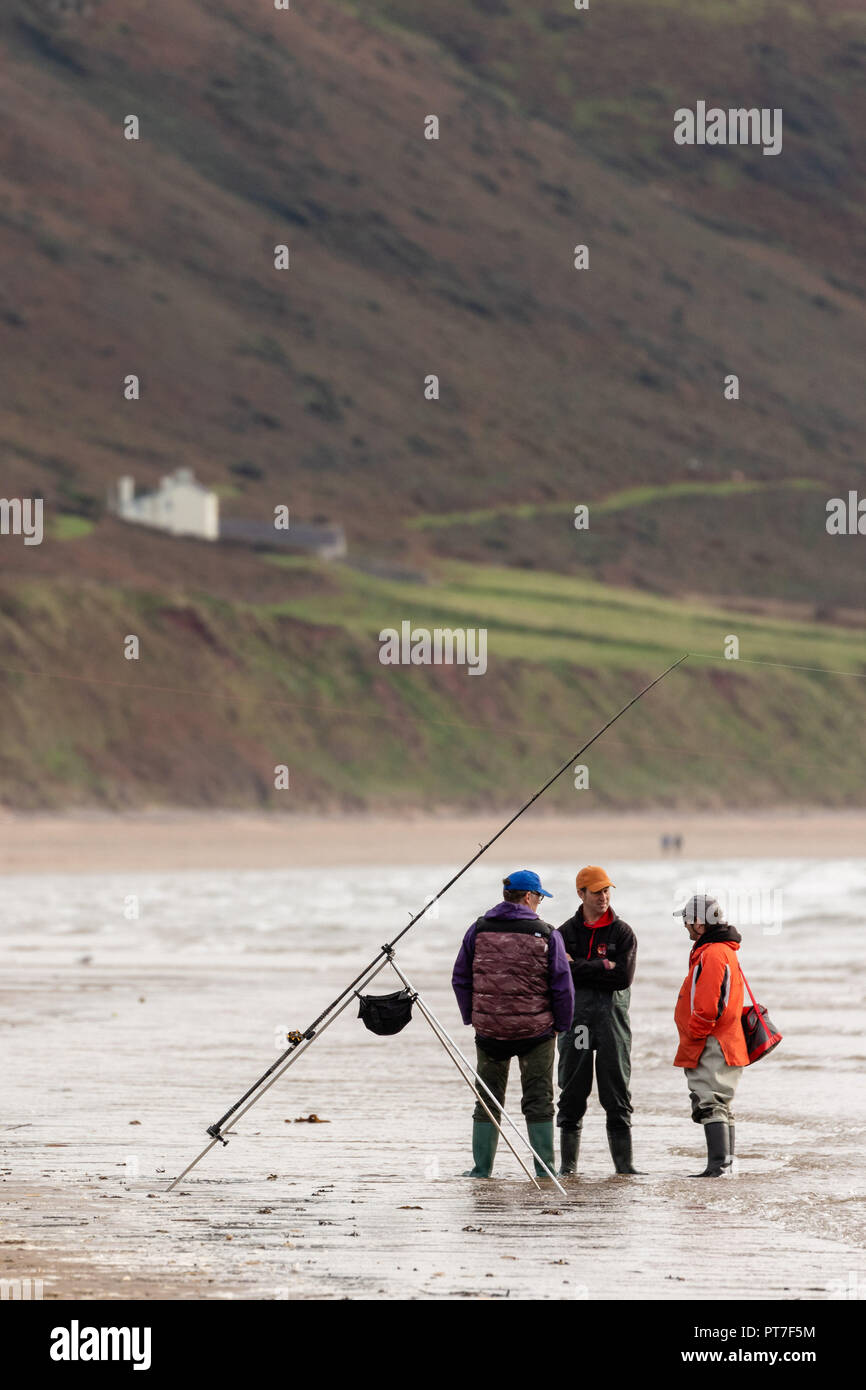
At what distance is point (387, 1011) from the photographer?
36.5 feet

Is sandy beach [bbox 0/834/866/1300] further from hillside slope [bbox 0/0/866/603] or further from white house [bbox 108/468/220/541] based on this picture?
hillside slope [bbox 0/0/866/603]

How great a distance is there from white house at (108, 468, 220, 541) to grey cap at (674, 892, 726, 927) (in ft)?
337

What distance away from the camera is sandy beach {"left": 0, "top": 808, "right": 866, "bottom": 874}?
52875 mm

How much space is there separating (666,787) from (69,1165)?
248ft

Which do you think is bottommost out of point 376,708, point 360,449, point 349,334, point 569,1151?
point 569,1151

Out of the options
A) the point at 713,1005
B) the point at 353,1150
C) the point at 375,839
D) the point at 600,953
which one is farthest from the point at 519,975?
the point at 375,839

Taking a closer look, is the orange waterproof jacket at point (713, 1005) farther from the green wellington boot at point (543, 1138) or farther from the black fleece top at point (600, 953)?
the green wellington boot at point (543, 1138)

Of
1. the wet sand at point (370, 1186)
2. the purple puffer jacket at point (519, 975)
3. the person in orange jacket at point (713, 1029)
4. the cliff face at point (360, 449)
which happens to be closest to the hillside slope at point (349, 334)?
the cliff face at point (360, 449)

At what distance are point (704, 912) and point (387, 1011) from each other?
1.77m

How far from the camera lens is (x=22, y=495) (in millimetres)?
113500

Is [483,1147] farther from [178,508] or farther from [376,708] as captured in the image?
[178,508]

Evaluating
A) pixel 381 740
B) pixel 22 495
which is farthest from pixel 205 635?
pixel 22 495

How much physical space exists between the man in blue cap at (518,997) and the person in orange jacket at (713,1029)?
0.72 meters

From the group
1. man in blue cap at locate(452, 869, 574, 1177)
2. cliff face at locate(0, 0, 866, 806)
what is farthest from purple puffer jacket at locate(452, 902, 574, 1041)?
cliff face at locate(0, 0, 866, 806)
